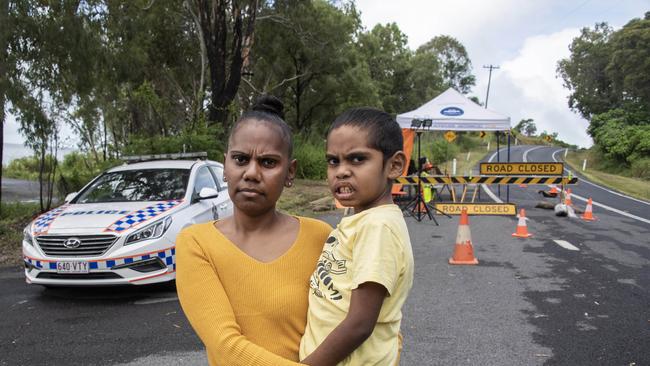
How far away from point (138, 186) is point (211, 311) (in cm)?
584

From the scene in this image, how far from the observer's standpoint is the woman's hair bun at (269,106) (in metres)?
1.71

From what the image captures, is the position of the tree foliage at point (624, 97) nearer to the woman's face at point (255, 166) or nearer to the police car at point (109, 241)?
the police car at point (109, 241)

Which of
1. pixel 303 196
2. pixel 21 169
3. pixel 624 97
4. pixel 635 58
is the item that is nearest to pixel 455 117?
pixel 303 196

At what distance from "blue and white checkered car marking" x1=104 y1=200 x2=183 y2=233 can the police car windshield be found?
0.37m

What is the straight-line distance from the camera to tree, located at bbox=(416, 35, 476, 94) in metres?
68.8

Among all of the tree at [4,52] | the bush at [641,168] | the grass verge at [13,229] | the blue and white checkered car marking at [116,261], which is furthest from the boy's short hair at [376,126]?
the bush at [641,168]

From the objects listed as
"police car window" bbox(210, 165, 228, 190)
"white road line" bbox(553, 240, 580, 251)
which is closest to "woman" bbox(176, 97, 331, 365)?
"police car window" bbox(210, 165, 228, 190)

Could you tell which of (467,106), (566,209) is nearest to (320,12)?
(467,106)

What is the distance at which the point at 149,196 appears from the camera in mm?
6625

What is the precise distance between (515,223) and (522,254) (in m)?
3.48

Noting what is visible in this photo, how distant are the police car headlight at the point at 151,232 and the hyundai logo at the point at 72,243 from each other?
499 mm

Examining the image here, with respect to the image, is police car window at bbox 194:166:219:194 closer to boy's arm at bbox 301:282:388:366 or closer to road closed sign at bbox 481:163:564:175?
boy's arm at bbox 301:282:388:366

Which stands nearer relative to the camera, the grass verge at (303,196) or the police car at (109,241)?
the police car at (109,241)

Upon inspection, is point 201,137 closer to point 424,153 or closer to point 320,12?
point 320,12
